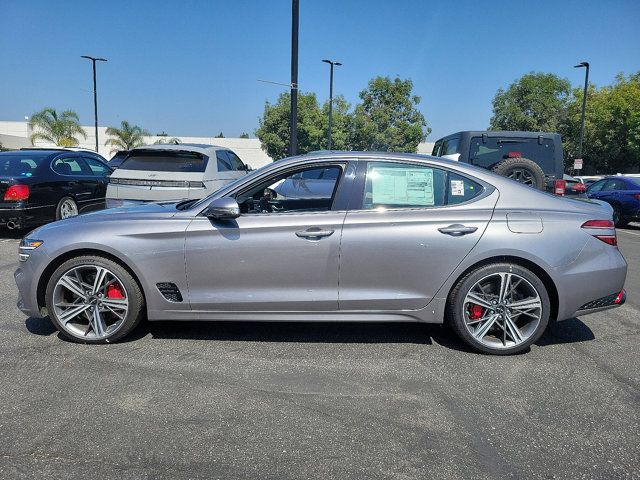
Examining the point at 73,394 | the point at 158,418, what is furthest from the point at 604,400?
the point at 73,394

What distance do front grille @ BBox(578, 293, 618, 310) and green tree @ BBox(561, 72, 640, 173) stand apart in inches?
1368

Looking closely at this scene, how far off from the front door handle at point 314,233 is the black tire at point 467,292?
107 cm

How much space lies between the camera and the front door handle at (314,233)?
3680mm

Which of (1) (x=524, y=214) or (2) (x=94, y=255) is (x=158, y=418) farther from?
(1) (x=524, y=214)

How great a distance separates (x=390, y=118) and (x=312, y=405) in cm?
3242

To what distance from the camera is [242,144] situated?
168 ft

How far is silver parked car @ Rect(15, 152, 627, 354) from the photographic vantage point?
3.70m

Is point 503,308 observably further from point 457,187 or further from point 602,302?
point 457,187

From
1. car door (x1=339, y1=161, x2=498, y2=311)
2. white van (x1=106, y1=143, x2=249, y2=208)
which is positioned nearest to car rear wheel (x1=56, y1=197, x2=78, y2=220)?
white van (x1=106, y1=143, x2=249, y2=208)

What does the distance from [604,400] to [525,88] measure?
1766 inches

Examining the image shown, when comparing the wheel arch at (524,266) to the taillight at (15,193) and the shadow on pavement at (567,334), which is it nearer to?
the shadow on pavement at (567,334)

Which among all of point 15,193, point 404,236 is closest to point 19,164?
point 15,193

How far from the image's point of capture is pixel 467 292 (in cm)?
375

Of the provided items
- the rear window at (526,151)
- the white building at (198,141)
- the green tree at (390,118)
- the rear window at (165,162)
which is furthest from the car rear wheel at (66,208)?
the white building at (198,141)
